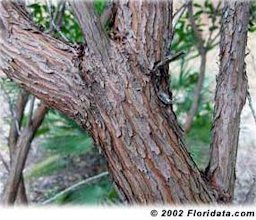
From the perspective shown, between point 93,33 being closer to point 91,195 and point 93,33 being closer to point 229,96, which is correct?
point 229,96

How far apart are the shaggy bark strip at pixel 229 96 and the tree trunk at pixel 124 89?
9 centimetres

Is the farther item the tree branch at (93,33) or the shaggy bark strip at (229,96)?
the shaggy bark strip at (229,96)

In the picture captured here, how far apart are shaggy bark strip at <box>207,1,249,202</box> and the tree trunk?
0.29 feet

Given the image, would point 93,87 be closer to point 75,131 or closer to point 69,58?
point 69,58

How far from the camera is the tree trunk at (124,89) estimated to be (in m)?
0.75

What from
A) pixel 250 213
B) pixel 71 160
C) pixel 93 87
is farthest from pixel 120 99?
pixel 71 160

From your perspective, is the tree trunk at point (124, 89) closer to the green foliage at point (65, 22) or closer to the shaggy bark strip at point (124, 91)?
the shaggy bark strip at point (124, 91)

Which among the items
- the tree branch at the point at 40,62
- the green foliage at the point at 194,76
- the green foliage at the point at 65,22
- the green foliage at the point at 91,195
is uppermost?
the tree branch at the point at 40,62

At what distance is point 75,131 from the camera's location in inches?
73.5

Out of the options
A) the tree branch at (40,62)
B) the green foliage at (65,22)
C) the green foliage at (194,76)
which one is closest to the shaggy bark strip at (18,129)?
the green foliage at (65,22)

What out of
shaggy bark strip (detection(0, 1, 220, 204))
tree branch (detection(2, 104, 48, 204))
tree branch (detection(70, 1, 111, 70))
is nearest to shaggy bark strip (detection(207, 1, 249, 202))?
shaggy bark strip (detection(0, 1, 220, 204))

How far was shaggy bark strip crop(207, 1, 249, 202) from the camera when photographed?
34.2 inches

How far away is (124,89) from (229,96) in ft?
0.66

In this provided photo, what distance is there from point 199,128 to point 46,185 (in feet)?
2.05
